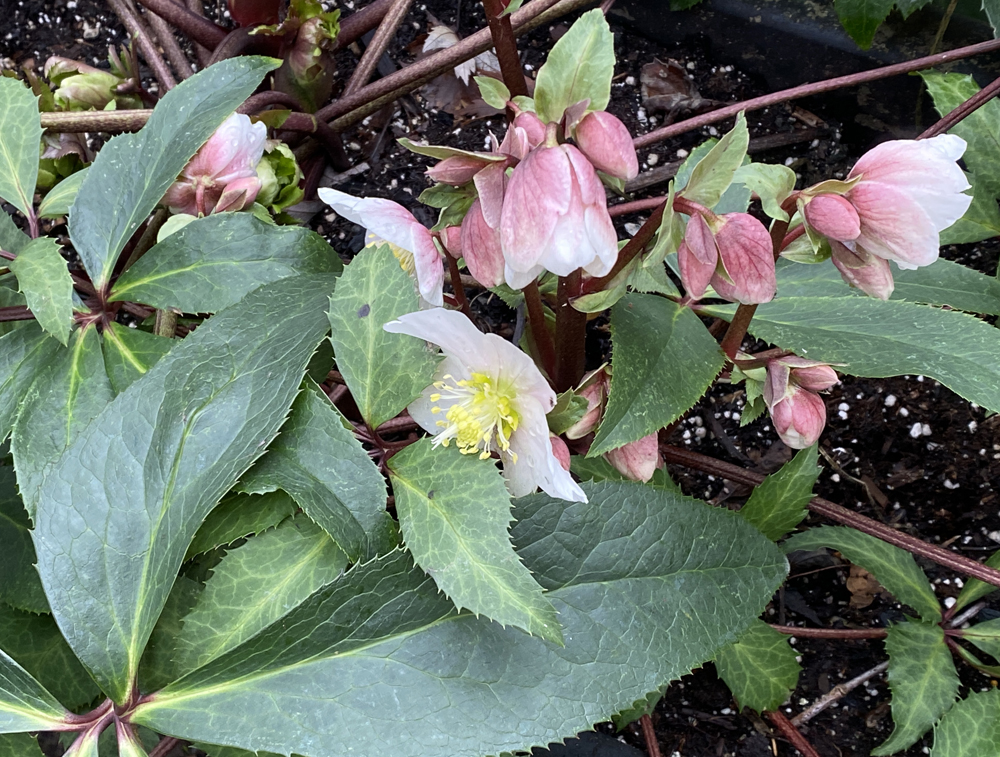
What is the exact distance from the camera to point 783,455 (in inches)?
46.9

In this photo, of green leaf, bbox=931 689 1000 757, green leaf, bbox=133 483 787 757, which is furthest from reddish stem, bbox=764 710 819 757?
green leaf, bbox=133 483 787 757

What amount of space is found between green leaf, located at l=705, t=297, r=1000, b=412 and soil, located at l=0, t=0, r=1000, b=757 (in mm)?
441

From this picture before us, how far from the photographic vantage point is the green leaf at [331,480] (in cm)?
64

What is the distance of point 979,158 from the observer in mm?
1062

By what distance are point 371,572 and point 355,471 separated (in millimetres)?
84

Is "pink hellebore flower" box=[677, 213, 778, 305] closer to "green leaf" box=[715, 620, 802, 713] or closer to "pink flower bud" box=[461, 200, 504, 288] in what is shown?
"pink flower bud" box=[461, 200, 504, 288]

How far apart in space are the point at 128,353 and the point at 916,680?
952 millimetres

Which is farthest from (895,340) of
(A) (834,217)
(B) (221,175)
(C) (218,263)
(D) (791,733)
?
(B) (221,175)

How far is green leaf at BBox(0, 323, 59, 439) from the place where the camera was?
79 cm

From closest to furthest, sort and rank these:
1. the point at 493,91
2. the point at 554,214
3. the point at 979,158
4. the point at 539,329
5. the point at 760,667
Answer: the point at 554,214, the point at 493,91, the point at 539,329, the point at 760,667, the point at 979,158

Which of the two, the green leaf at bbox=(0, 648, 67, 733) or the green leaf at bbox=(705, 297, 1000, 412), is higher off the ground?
the green leaf at bbox=(0, 648, 67, 733)

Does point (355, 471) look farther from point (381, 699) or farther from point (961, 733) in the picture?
point (961, 733)

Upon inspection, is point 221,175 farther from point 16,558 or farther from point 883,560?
point 883,560

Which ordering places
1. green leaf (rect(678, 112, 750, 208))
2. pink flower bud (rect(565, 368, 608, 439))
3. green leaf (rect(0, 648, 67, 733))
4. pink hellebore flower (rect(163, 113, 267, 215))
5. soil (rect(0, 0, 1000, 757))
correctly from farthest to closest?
1. soil (rect(0, 0, 1000, 757))
2. pink hellebore flower (rect(163, 113, 267, 215))
3. pink flower bud (rect(565, 368, 608, 439))
4. green leaf (rect(0, 648, 67, 733))
5. green leaf (rect(678, 112, 750, 208))
